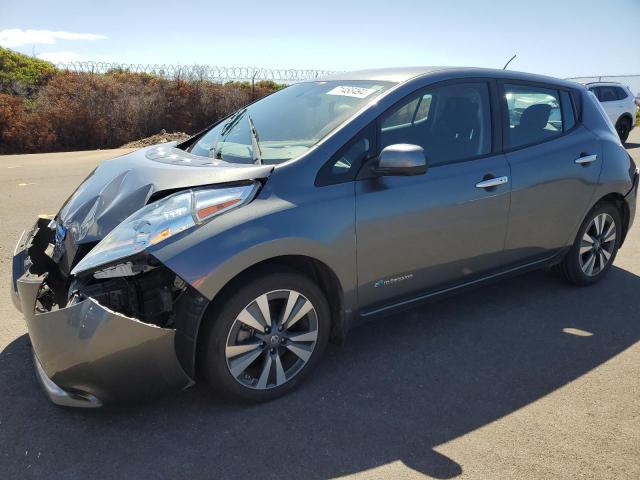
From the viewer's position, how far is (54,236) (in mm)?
3332

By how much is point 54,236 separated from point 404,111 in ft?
7.43

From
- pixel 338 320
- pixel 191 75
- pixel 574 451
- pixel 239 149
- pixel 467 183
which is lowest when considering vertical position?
pixel 574 451

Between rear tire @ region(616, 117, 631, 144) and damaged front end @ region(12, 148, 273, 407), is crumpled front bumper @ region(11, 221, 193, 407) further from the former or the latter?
rear tire @ region(616, 117, 631, 144)

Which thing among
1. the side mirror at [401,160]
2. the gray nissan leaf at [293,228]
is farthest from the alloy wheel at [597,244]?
the side mirror at [401,160]

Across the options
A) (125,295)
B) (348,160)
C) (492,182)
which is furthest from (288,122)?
(125,295)

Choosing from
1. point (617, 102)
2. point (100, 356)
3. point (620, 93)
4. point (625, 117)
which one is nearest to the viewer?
point (100, 356)

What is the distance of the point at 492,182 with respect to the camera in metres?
3.65

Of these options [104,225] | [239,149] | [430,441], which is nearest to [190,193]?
[104,225]

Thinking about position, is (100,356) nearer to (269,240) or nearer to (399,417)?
(269,240)

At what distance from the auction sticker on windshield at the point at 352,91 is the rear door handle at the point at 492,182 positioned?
0.92 m

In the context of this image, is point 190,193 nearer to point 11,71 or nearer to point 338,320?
point 338,320

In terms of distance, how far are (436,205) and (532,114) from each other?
1369mm

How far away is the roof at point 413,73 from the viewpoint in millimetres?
3592

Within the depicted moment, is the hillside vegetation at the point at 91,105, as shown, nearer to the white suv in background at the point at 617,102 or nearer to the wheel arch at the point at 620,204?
the white suv in background at the point at 617,102
